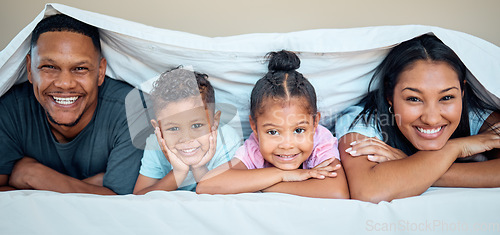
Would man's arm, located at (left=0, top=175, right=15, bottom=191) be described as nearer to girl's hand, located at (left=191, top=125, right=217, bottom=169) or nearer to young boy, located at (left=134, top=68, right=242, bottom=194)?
young boy, located at (left=134, top=68, right=242, bottom=194)

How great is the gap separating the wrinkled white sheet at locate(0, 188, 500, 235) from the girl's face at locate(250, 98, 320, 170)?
0.21m

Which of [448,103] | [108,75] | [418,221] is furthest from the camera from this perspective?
[108,75]

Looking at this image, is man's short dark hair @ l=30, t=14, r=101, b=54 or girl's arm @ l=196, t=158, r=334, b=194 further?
man's short dark hair @ l=30, t=14, r=101, b=54

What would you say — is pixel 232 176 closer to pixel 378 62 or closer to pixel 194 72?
pixel 194 72

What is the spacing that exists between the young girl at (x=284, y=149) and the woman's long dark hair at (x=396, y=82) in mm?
195

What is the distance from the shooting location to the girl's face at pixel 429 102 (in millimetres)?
1293

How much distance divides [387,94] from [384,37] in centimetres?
20

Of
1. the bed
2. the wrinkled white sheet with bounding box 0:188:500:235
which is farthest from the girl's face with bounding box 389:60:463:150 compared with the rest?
the wrinkled white sheet with bounding box 0:188:500:235

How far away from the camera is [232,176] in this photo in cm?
130

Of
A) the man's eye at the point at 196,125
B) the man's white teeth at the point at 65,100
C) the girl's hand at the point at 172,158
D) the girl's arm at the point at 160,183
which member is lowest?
the girl's arm at the point at 160,183

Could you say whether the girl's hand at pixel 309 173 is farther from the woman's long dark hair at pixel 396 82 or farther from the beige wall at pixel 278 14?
the beige wall at pixel 278 14

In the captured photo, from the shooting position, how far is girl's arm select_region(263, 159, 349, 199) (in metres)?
1.24

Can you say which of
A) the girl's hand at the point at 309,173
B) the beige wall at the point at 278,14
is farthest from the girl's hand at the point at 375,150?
the beige wall at the point at 278,14

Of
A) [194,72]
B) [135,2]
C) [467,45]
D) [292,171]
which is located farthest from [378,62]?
[135,2]
